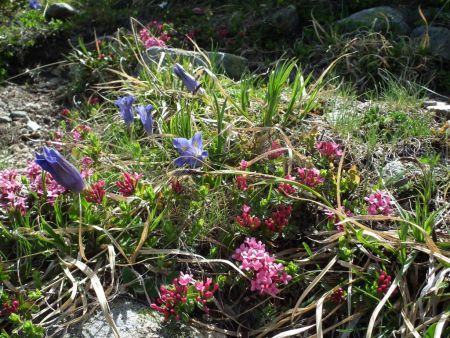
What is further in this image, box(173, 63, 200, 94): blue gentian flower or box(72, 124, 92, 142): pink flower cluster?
box(72, 124, 92, 142): pink flower cluster

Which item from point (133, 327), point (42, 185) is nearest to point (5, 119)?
point (42, 185)

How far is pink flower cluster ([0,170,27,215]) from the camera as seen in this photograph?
103 inches

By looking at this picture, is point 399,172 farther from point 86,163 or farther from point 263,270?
point 86,163

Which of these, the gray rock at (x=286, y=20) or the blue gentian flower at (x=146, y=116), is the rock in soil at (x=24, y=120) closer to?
the blue gentian flower at (x=146, y=116)

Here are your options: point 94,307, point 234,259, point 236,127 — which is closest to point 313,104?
point 236,127

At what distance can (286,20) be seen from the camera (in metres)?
5.03

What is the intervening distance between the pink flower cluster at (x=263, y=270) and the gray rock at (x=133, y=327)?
0.85 feet

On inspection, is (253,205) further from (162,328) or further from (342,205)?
(162,328)

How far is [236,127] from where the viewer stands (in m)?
3.20

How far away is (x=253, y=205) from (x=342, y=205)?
41 centimetres

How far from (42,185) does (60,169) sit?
1.03 ft

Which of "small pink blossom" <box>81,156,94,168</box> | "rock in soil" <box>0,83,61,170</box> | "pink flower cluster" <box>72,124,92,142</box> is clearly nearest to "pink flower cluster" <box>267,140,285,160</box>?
"small pink blossom" <box>81,156,94,168</box>

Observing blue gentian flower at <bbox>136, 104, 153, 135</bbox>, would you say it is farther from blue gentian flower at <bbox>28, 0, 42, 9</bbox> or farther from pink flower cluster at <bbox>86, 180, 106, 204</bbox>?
blue gentian flower at <bbox>28, 0, 42, 9</bbox>

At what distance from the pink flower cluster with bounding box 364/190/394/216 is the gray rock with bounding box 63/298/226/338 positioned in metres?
0.83
